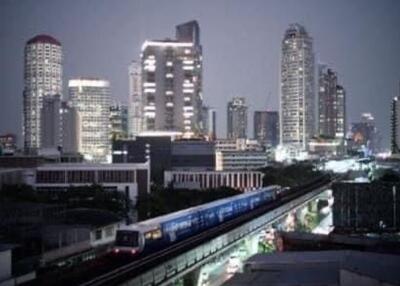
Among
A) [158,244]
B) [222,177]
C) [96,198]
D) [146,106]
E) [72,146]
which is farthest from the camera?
[72,146]

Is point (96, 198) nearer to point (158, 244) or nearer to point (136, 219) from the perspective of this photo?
point (136, 219)

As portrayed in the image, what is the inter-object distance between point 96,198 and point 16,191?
568cm

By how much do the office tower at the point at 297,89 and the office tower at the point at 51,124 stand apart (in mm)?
43619

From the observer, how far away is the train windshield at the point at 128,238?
15.8 meters

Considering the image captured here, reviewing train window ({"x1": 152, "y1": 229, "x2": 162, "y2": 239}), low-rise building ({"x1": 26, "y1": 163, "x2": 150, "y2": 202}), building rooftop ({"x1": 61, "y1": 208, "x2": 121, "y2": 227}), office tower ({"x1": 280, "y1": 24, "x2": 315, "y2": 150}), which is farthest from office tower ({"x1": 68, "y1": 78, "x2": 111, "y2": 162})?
train window ({"x1": 152, "y1": 229, "x2": 162, "y2": 239})

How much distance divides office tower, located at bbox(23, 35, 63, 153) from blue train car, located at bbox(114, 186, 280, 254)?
256ft

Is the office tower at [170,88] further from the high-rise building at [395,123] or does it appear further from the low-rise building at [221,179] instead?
the high-rise building at [395,123]

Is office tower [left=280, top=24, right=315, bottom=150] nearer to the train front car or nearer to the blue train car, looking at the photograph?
the blue train car

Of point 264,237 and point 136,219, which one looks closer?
point 264,237

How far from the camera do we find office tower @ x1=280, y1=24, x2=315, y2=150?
385 ft

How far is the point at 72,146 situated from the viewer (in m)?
87.4

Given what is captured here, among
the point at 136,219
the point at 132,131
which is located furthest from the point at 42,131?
the point at 136,219

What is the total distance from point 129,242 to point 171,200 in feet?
68.1

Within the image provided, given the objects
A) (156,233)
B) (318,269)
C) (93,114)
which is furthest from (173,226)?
(93,114)
